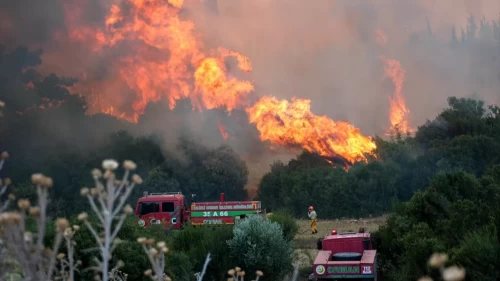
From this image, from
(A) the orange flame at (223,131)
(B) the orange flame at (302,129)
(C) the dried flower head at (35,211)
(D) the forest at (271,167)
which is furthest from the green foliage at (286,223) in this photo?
(A) the orange flame at (223,131)

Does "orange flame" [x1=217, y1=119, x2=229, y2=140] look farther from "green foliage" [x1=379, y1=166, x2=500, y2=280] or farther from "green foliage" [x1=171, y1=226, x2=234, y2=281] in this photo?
"green foliage" [x1=171, y1=226, x2=234, y2=281]

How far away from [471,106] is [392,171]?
14758 millimetres

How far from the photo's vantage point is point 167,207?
→ 31.5m

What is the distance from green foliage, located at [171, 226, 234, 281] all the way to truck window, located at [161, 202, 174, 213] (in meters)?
9.33

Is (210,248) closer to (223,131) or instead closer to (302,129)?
(302,129)

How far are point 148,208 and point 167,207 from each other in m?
1.10

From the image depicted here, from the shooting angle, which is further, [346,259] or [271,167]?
[271,167]

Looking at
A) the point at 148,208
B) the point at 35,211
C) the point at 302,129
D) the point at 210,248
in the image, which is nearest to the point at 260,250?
the point at 210,248

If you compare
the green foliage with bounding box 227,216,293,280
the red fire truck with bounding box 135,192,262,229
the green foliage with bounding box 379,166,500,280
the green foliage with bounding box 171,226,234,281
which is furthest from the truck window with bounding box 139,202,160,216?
the green foliage with bounding box 379,166,500,280

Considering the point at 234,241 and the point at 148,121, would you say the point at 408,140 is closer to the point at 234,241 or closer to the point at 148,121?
the point at 148,121

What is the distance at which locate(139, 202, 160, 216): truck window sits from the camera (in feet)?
103

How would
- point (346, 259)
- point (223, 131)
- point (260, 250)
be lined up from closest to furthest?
1. point (346, 259)
2. point (260, 250)
3. point (223, 131)

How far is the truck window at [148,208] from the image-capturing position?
31531 millimetres

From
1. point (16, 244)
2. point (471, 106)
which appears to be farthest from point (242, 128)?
point (16, 244)
